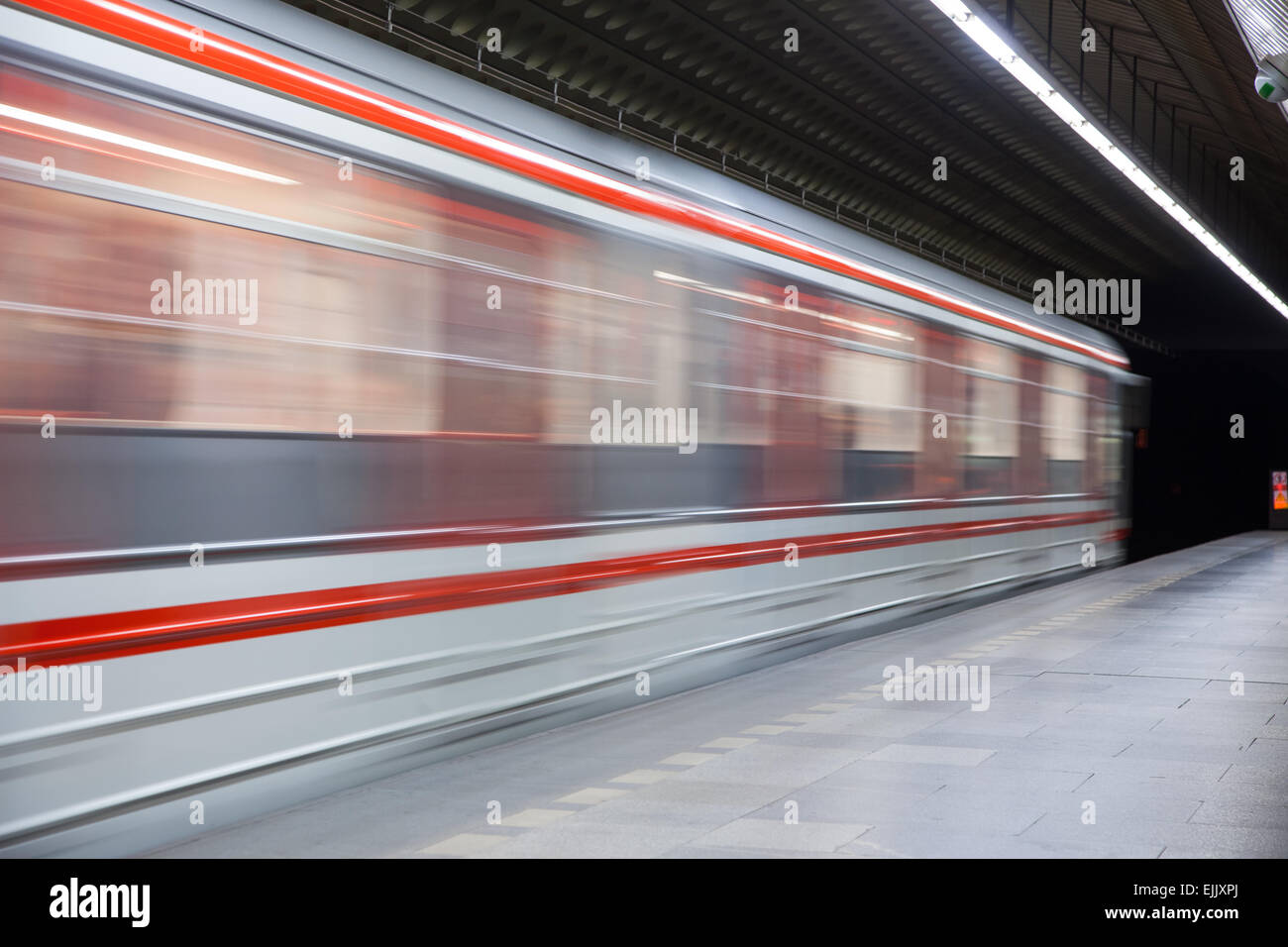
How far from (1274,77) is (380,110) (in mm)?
7526

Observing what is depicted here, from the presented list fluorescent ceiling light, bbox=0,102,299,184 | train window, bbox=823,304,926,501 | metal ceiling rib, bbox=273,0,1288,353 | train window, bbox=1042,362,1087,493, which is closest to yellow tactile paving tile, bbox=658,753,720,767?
fluorescent ceiling light, bbox=0,102,299,184

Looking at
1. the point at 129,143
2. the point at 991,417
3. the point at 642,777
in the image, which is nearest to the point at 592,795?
the point at 642,777

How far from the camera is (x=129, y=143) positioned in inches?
169

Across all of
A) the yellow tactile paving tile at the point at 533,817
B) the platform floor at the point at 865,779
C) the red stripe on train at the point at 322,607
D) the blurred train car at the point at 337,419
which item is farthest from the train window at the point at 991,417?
the yellow tactile paving tile at the point at 533,817

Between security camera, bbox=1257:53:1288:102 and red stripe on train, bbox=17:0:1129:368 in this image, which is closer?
red stripe on train, bbox=17:0:1129:368

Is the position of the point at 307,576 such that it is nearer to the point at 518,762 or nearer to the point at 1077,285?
the point at 518,762

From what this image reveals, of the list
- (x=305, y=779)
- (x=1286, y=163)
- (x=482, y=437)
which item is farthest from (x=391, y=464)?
(x=1286, y=163)

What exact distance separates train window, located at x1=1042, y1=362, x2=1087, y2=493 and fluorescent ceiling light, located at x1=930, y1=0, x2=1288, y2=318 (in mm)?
1983

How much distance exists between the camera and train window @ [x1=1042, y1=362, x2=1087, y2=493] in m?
13.9

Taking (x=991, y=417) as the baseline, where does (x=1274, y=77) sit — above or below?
above

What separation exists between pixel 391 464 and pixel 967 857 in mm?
2566

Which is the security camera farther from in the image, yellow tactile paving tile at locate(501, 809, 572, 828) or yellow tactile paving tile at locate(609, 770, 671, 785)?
yellow tactile paving tile at locate(501, 809, 572, 828)

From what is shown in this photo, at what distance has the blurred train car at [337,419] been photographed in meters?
4.04

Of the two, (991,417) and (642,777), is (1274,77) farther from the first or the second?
(642,777)
